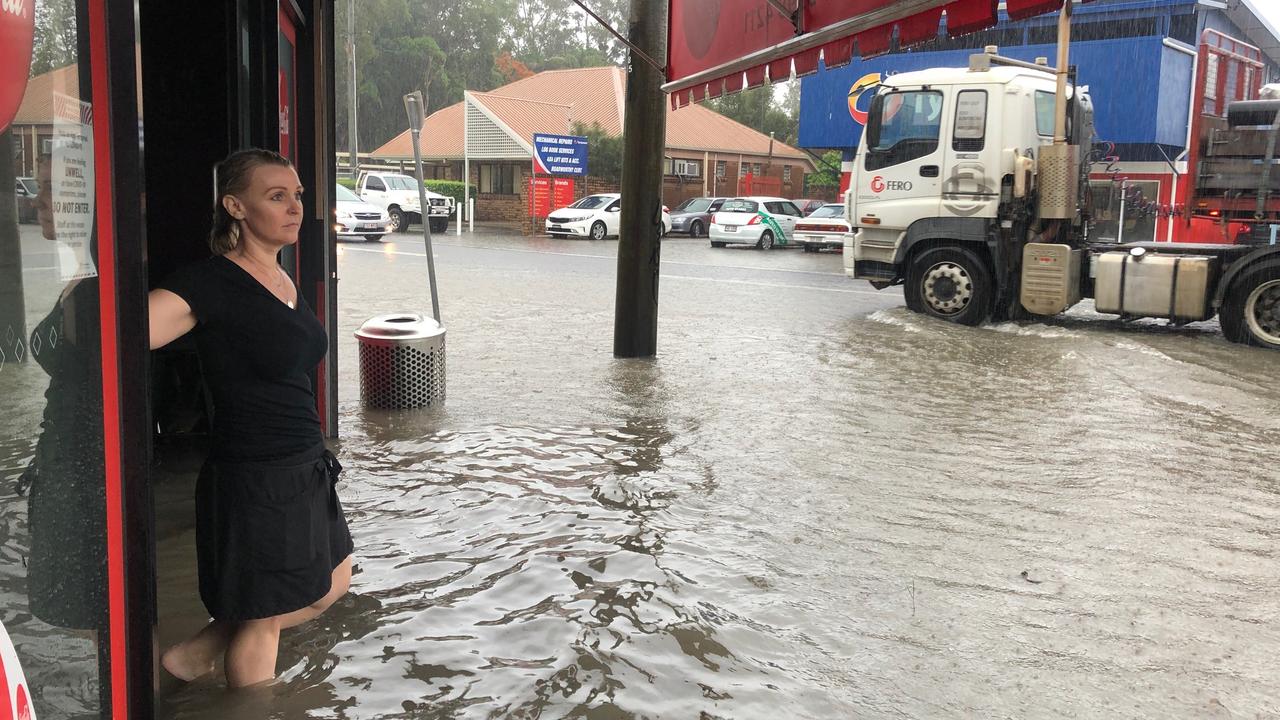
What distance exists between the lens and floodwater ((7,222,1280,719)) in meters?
3.56

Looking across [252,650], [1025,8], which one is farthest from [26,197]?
[1025,8]

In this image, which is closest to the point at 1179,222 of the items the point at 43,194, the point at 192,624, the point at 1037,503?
the point at 1037,503

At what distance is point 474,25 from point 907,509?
72.0m

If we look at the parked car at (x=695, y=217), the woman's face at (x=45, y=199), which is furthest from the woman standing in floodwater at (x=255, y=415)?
the parked car at (x=695, y=217)

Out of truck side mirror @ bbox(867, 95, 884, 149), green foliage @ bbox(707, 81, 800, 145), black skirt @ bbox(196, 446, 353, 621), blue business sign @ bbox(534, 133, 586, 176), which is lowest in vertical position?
black skirt @ bbox(196, 446, 353, 621)

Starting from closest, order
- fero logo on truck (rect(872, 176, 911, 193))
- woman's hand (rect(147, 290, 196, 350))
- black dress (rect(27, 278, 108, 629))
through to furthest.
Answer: black dress (rect(27, 278, 108, 629)) < woman's hand (rect(147, 290, 196, 350)) < fero logo on truck (rect(872, 176, 911, 193))

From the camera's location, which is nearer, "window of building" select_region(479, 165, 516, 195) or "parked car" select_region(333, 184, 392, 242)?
"parked car" select_region(333, 184, 392, 242)

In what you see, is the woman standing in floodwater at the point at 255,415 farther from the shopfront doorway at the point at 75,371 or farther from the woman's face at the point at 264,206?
the shopfront doorway at the point at 75,371

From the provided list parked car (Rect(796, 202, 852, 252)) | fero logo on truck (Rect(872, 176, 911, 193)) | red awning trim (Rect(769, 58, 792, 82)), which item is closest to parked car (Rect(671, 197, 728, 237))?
parked car (Rect(796, 202, 852, 252))

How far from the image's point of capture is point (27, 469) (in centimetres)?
202

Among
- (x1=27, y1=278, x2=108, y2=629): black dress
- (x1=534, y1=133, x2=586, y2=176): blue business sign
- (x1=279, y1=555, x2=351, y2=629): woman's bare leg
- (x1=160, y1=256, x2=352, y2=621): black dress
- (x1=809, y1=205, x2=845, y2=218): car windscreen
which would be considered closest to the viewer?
(x1=27, y1=278, x2=108, y2=629): black dress

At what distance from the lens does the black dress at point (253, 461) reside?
9.52ft

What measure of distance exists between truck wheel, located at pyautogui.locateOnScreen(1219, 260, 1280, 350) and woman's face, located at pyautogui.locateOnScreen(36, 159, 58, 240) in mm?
11980

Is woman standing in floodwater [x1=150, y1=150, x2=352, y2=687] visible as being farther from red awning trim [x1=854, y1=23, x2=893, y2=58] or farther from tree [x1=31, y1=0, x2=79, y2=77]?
red awning trim [x1=854, y1=23, x2=893, y2=58]
